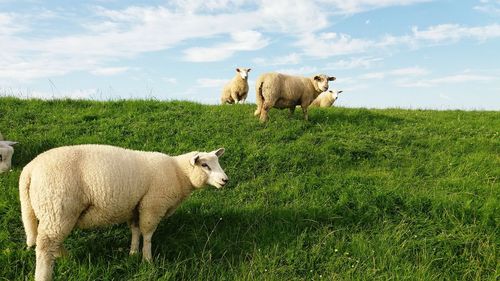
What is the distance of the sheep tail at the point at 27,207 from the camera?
219 inches

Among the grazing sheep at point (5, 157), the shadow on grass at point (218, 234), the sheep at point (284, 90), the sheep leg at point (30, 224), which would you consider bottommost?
the shadow on grass at point (218, 234)

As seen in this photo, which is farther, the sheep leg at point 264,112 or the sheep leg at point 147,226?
the sheep leg at point 264,112

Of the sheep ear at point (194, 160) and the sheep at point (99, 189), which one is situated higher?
the sheep ear at point (194, 160)

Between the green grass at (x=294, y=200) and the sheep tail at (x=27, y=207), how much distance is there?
1.33 feet

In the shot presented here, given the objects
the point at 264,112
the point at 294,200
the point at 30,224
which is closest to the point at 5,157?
the point at 30,224

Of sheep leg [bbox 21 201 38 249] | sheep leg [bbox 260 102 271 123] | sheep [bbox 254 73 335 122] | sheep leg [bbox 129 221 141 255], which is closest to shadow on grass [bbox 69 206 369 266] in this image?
sheep leg [bbox 129 221 141 255]

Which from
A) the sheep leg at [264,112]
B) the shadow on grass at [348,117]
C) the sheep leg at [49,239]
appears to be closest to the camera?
the sheep leg at [49,239]

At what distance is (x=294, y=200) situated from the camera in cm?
836

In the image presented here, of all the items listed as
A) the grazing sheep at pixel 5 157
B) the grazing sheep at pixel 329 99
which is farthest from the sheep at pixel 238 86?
the grazing sheep at pixel 5 157

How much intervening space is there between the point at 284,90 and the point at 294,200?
5764 millimetres

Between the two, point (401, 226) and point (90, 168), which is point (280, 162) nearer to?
point (401, 226)

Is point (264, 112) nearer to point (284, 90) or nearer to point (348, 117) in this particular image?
point (284, 90)

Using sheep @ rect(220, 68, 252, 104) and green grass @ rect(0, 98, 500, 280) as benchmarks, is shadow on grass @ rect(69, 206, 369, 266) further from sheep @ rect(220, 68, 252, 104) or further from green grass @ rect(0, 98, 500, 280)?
sheep @ rect(220, 68, 252, 104)

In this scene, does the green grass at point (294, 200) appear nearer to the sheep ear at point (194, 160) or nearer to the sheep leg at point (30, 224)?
the sheep leg at point (30, 224)
